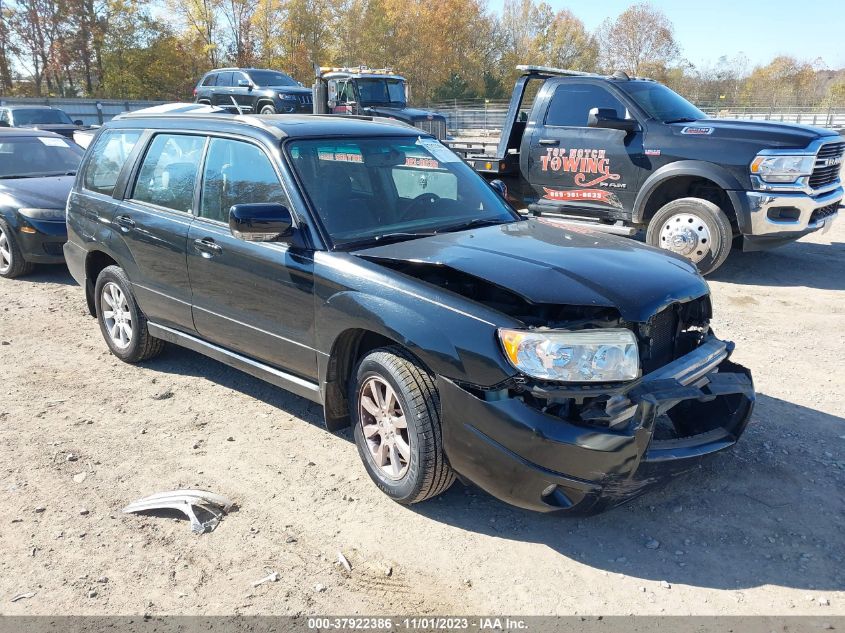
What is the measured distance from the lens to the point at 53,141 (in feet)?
30.9

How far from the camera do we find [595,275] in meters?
3.22

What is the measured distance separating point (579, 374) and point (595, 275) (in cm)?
59

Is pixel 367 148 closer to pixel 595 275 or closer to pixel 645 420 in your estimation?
pixel 595 275

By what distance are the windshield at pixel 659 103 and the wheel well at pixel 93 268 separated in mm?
5880

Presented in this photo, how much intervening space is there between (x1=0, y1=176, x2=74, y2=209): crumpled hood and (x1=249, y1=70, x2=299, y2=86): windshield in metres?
14.0

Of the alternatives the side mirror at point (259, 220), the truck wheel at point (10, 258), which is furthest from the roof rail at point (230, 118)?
the truck wheel at point (10, 258)

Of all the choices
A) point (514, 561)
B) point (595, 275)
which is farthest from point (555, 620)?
point (595, 275)

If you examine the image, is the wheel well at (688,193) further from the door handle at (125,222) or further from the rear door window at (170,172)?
the door handle at (125,222)

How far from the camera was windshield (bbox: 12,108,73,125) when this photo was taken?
687 inches

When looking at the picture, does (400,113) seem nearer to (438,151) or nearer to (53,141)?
(53,141)

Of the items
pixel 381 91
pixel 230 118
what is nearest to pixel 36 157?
pixel 230 118

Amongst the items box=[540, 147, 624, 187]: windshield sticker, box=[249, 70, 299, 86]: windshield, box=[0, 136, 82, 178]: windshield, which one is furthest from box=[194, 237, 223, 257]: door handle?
box=[249, 70, 299, 86]: windshield

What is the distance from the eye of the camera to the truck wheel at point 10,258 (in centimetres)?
788

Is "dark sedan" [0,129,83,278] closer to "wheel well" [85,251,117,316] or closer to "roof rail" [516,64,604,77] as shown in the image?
"wheel well" [85,251,117,316]
